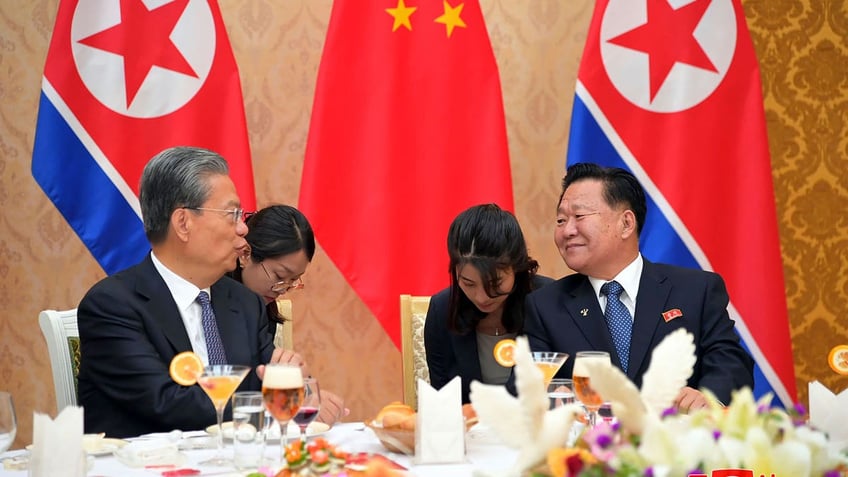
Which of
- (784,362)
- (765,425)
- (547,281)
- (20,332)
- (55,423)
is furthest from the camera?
(20,332)

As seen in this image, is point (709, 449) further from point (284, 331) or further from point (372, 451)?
→ point (284, 331)

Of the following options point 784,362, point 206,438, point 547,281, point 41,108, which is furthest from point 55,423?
point 784,362

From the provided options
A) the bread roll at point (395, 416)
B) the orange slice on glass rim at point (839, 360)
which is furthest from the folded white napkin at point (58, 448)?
the orange slice on glass rim at point (839, 360)

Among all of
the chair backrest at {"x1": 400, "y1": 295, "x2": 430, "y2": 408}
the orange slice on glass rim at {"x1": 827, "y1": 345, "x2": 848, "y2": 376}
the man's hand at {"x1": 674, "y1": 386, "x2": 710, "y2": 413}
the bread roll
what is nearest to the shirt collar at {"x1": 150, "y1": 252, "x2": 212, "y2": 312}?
the bread roll

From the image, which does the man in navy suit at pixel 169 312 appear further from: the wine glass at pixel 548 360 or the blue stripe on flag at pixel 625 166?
the blue stripe on flag at pixel 625 166

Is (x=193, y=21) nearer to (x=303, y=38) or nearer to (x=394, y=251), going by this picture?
(x=303, y=38)

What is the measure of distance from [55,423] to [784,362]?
3.21 m

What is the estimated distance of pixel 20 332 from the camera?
4.27m

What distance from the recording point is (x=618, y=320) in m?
2.93

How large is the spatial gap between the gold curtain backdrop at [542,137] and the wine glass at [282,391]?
109 inches

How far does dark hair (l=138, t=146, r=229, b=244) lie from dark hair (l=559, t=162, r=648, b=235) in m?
1.19

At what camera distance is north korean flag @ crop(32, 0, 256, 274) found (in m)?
3.69

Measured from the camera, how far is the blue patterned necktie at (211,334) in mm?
2666

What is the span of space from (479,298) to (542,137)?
1.83 metres
